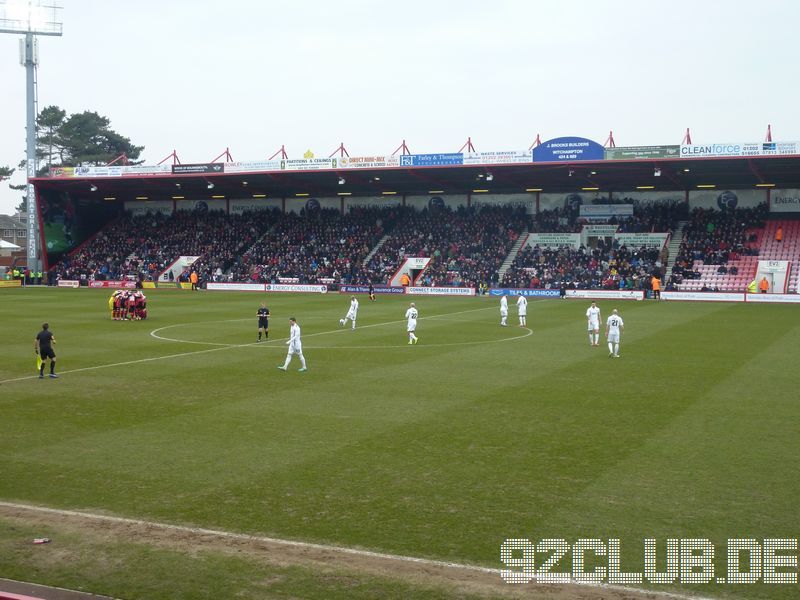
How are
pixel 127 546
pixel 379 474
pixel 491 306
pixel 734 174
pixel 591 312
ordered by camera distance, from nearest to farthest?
pixel 127 546
pixel 379 474
pixel 591 312
pixel 491 306
pixel 734 174

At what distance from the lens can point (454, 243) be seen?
6944 centimetres

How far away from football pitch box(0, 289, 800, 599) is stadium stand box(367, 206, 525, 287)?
37.7 meters

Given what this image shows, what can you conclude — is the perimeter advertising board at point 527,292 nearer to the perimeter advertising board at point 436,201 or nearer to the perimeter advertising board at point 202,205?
the perimeter advertising board at point 436,201

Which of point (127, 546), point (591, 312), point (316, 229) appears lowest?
point (127, 546)

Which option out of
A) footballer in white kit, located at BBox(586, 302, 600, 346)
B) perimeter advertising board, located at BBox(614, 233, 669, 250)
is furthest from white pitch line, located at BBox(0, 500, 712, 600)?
perimeter advertising board, located at BBox(614, 233, 669, 250)

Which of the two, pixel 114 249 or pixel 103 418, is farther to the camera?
pixel 114 249

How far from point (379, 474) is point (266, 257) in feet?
208

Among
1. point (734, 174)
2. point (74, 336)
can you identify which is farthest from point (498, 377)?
point (734, 174)

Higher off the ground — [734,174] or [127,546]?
[734,174]

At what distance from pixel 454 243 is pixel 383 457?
57.2 metres

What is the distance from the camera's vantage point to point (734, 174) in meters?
58.6

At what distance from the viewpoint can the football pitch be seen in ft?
29.2

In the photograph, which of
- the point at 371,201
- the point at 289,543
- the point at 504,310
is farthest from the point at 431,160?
the point at 289,543

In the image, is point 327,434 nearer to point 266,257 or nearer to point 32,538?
point 32,538
